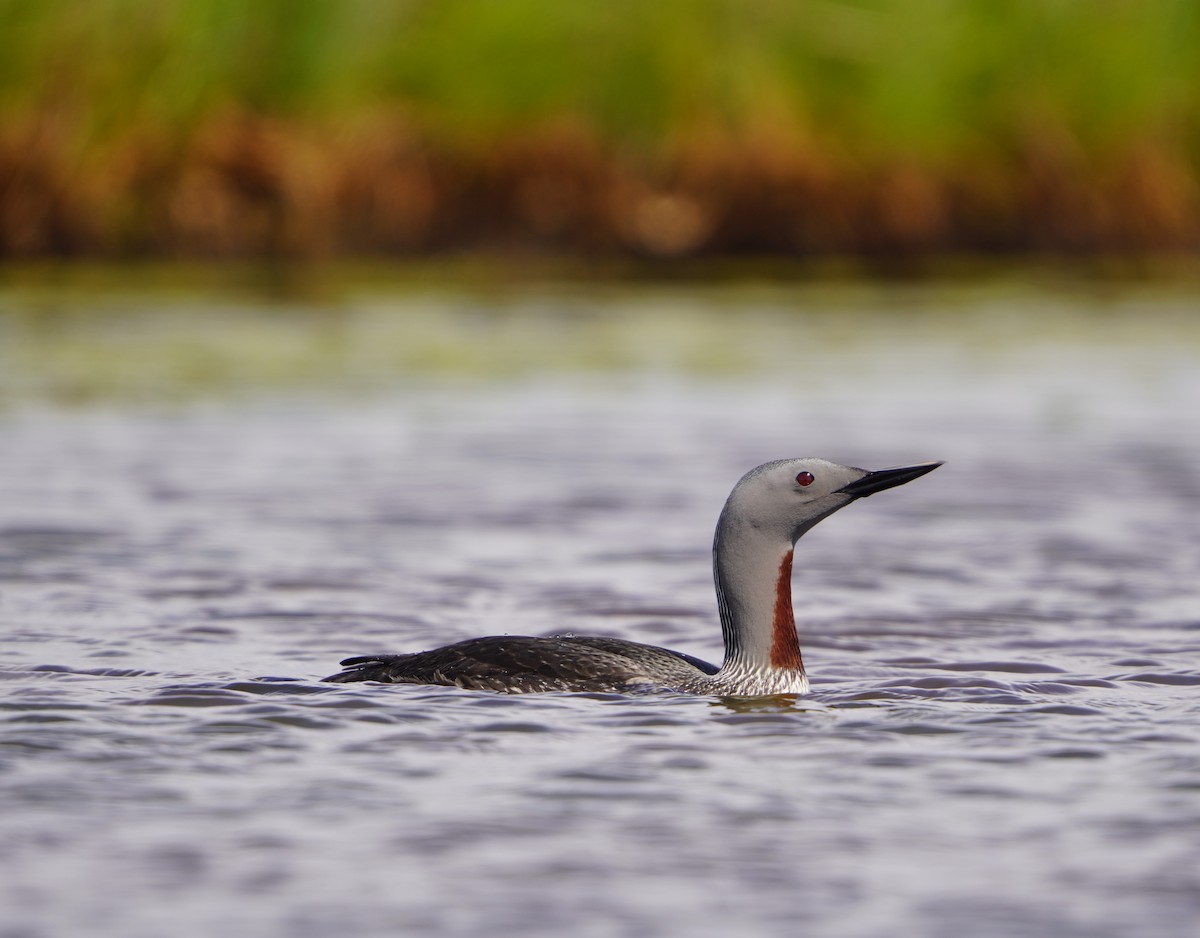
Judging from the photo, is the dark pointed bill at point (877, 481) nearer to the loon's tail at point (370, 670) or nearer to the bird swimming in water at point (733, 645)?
the bird swimming in water at point (733, 645)

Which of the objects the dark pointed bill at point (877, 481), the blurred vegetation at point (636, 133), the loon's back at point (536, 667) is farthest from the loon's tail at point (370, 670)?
the blurred vegetation at point (636, 133)

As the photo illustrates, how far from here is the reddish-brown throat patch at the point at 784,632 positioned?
6.06 metres

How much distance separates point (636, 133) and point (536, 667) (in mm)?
15492

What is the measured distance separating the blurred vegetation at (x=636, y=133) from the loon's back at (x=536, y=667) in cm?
1381

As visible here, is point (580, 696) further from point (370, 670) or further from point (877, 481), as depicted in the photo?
point (877, 481)

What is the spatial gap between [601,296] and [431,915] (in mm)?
14374

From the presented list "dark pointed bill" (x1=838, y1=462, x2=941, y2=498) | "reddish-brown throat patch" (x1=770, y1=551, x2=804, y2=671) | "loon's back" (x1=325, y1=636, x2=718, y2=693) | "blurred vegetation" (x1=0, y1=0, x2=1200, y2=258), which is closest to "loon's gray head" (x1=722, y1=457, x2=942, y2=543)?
"dark pointed bill" (x1=838, y1=462, x2=941, y2=498)

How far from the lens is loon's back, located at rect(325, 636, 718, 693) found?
5.84 metres

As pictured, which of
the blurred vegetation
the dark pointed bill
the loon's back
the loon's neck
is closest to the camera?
the loon's back

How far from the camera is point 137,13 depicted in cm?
1842

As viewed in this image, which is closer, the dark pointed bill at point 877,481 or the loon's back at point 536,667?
the loon's back at point 536,667

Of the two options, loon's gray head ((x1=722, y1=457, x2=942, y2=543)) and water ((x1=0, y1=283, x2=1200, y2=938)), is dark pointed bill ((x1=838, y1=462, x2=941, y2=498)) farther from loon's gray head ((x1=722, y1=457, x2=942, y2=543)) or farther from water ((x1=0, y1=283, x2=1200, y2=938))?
water ((x1=0, y1=283, x2=1200, y2=938))

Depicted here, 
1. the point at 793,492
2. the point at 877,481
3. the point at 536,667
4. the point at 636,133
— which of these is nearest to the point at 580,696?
the point at 536,667

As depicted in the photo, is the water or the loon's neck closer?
the water
